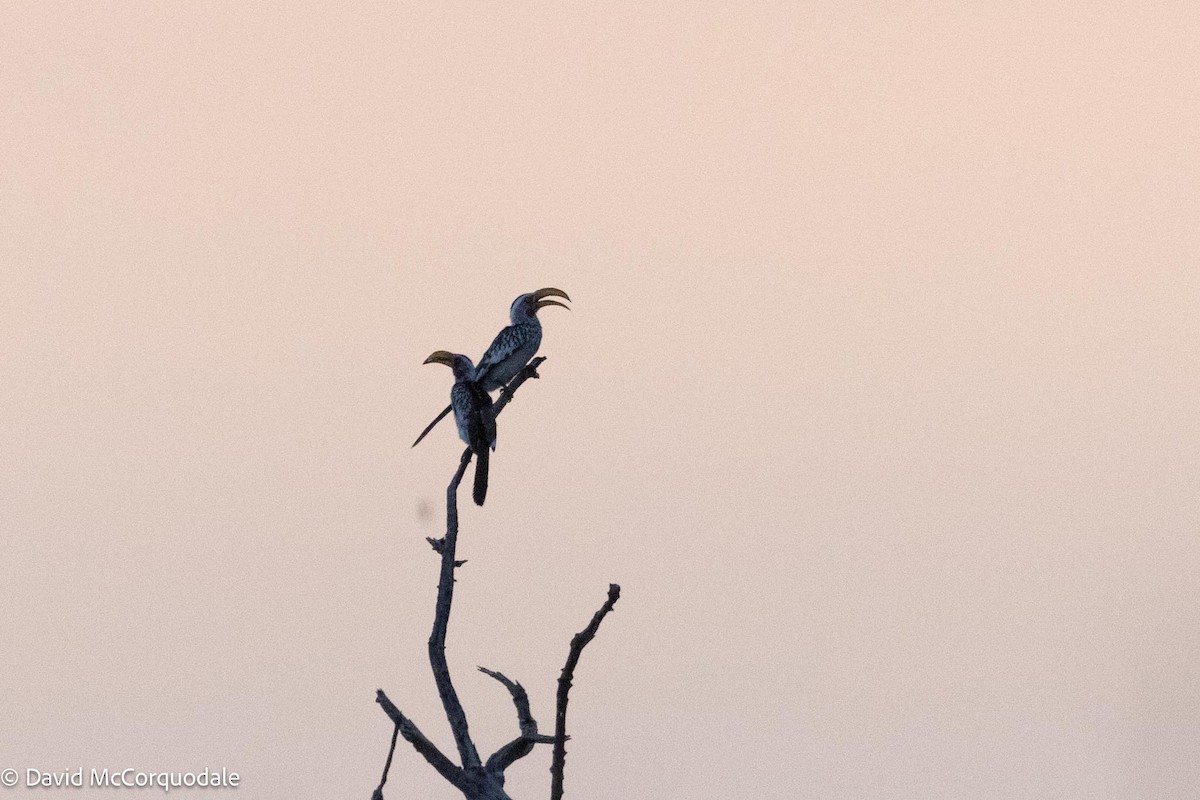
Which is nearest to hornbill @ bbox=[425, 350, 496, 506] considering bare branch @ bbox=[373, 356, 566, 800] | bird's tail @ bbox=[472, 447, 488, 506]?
bird's tail @ bbox=[472, 447, 488, 506]

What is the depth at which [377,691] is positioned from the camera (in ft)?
33.1

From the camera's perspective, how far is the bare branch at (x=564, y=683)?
28.6 ft

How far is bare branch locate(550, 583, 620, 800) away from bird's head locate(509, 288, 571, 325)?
29.5 ft

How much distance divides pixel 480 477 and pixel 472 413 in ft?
2.80

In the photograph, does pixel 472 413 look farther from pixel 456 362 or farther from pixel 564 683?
pixel 564 683

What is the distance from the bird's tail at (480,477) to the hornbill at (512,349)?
6.45 feet

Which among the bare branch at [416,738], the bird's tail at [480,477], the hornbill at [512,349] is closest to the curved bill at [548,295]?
the hornbill at [512,349]

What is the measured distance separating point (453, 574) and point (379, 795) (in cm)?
222

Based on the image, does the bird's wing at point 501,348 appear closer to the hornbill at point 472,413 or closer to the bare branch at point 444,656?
the hornbill at point 472,413

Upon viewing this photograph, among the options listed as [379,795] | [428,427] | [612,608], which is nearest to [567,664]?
[612,608]

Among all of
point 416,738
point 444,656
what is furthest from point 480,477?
point 416,738

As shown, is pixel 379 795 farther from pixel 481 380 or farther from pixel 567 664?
pixel 481 380

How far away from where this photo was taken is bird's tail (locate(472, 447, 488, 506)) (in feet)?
43.7

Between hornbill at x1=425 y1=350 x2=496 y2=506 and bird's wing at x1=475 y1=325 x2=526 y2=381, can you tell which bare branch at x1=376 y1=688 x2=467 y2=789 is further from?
bird's wing at x1=475 y1=325 x2=526 y2=381
